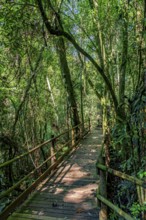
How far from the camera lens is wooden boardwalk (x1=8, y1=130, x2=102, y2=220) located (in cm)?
378

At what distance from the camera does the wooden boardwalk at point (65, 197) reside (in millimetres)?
3782

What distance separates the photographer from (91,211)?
153 inches

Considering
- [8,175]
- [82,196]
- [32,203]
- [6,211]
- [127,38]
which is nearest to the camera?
[6,211]

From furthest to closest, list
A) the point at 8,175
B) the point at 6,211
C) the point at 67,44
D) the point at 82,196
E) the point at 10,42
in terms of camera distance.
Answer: the point at 67,44 → the point at 8,175 → the point at 10,42 → the point at 82,196 → the point at 6,211

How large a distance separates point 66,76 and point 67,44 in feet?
5.45

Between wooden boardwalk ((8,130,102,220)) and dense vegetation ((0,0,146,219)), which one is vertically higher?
dense vegetation ((0,0,146,219))

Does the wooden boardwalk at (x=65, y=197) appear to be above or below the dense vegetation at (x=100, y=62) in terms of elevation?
below

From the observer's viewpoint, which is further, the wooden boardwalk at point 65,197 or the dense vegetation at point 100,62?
the wooden boardwalk at point 65,197

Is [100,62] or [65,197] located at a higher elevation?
[100,62]

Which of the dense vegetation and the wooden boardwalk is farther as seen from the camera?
the wooden boardwalk

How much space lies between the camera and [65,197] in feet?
14.7

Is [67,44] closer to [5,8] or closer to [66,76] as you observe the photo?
[66,76]

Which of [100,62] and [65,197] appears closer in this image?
[65,197]

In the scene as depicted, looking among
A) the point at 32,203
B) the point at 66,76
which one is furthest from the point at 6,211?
the point at 66,76
